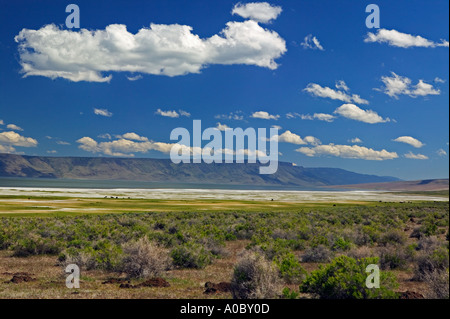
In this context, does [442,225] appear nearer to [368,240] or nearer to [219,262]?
[368,240]

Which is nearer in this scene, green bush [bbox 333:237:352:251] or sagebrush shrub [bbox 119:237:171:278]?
sagebrush shrub [bbox 119:237:171:278]

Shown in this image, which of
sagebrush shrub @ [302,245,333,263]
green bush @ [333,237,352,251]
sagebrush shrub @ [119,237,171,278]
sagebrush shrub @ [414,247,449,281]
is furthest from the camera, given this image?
green bush @ [333,237,352,251]

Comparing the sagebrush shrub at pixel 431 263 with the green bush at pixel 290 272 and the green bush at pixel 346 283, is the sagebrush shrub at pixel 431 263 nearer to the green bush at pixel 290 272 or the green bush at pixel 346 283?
the green bush at pixel 346 283

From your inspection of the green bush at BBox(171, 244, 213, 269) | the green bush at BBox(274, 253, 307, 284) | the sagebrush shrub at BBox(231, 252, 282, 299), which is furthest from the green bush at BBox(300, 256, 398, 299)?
the green bush at BBox(171, 244, 213, 269)

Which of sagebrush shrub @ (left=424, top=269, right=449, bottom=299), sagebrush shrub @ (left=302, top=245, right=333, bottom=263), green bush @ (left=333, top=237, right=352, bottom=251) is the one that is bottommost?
sagebrush shrub @ (left=302, top=245, right=333, bottom=263)

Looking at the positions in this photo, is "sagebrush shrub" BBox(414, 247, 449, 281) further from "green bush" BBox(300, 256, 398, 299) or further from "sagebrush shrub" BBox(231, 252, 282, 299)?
"sagebrush shrub" BBox(231, 252, 282, 299)

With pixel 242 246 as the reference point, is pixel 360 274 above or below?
above

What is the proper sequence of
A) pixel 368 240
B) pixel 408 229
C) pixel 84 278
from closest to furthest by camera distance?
pixel 84 278, pixel 368 240, pixel 408 229

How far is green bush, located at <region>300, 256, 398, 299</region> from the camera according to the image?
12141 mm

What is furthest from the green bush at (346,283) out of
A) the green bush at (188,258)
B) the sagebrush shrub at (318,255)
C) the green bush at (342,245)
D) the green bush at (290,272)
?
the green bush at (342,245)

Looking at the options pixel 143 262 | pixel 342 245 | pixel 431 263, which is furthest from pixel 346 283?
pixel 342 245
